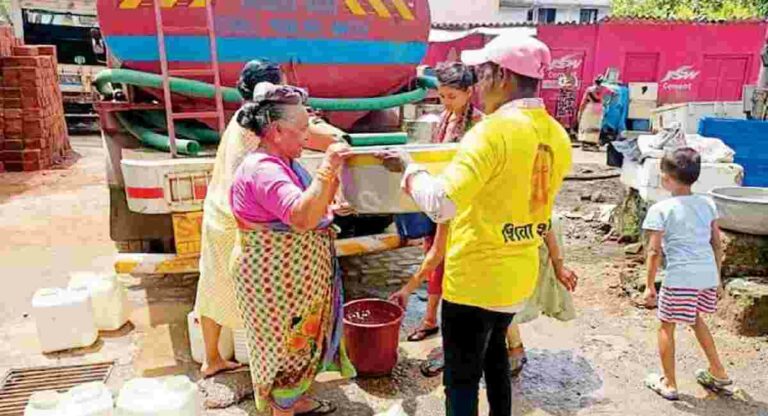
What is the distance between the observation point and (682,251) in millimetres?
3031

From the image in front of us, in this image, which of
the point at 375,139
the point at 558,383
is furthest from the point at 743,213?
the point at 375,139

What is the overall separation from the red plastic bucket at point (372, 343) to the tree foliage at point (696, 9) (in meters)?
16.9

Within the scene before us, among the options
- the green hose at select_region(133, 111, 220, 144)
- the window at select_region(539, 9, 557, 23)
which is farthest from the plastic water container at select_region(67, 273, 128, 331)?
the window at select_region(539, 9, 557, 23)

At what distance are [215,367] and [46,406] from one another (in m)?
0.98

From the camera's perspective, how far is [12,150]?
30.4ft

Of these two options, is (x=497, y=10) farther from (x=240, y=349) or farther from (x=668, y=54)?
(x=240, y=349)

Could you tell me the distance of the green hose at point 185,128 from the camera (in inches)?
150

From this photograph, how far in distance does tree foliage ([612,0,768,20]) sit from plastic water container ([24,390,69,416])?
18291 mm

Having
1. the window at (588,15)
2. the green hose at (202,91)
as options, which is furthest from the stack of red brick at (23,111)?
the window at (588,15)

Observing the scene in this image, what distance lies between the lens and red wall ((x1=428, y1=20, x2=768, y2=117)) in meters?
13.9

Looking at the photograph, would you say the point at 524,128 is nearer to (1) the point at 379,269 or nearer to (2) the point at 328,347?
(2) the point at 328,347

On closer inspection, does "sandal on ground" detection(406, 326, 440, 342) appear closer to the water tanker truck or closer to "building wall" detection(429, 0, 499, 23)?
the water tanker truck

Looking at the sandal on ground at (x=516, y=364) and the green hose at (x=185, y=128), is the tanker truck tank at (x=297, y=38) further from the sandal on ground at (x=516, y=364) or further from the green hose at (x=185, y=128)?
the sandal on ground at (x=516, y=364)

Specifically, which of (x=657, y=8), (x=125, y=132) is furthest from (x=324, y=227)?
(x=657, y=8)
